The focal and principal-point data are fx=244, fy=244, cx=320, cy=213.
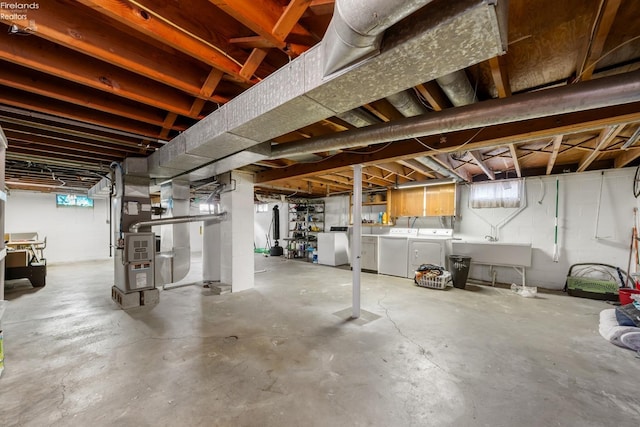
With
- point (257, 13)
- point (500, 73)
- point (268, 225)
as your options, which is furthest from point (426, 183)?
point (268, 225)

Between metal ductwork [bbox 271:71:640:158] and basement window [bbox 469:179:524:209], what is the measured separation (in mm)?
4181

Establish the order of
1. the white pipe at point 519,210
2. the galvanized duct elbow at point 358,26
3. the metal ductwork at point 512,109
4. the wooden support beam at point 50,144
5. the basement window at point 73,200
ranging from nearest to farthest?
the galvanized duct elbow at point 358,26 → the metal ductwork at point 512,109 → the wooden support beam at point 50,144 → the white pipe at point 519,210 → the basement window at point 73,200

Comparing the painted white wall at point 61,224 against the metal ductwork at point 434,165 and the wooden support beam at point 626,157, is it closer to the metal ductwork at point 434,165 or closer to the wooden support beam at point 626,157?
the metal ductwork at point 434,165

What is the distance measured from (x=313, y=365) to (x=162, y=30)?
250 cm

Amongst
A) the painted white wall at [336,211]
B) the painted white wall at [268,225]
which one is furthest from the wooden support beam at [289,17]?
the painted white wall at [268,225]

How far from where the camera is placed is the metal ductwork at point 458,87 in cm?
161

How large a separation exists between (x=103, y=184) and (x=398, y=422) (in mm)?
6124

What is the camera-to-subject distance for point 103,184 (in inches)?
191

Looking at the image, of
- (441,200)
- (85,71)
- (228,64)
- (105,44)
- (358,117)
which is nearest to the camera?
(105,44)

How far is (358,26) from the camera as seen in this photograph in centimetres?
86

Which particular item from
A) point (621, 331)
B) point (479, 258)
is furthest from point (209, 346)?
point (479, 258)

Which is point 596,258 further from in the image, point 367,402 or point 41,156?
point 41,156

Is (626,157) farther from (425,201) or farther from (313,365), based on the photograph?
(313,365)

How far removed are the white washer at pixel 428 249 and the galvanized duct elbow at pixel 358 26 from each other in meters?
4.80
